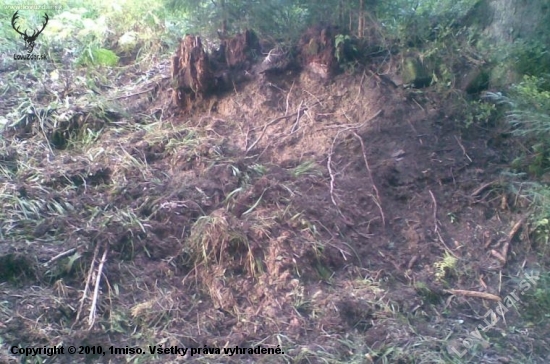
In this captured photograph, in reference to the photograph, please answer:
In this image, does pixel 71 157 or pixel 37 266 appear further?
pixel 71 157

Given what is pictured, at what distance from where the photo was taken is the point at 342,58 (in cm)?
633

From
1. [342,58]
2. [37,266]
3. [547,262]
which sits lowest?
[547,262]

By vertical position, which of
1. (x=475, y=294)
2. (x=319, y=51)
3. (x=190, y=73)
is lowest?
(x=475, y=294)

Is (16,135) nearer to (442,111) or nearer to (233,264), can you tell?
(233,264)

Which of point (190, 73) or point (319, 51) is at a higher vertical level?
point (319, 51)

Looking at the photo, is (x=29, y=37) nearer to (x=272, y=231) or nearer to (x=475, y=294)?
(x=272, y=231)

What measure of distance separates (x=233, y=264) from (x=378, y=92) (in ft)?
7.48

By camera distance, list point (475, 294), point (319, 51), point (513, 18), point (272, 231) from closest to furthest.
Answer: point (475, 294)
point (272, 231)
point (513, 18)
point (319, 51)

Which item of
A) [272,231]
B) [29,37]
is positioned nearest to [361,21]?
[272,231]

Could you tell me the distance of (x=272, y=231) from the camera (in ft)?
16.4

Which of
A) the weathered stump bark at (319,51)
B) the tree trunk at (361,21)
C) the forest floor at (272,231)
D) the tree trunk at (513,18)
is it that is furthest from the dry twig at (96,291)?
the tree trunk at (513,18)

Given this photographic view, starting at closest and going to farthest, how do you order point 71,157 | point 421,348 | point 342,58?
point 421,348 < point 71,157 < point 342,58

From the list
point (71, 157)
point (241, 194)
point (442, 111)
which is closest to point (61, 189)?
point (71, 157)

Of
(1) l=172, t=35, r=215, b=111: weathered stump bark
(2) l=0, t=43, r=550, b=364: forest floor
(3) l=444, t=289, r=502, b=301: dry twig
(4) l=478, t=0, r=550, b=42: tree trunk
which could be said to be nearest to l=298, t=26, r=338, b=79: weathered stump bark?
(2) l=0, t=43, r=550, b=364: forest floor
